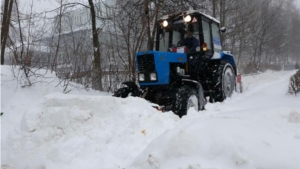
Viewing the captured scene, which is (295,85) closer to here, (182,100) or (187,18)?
(187,18)

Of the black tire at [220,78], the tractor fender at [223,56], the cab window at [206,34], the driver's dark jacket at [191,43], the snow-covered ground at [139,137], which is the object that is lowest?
the snow-covered ground at [139,137]

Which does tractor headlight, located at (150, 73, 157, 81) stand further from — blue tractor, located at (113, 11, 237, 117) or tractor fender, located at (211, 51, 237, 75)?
tractor fender, located at (211, 51, 237, 75)

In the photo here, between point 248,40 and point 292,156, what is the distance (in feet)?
79.3

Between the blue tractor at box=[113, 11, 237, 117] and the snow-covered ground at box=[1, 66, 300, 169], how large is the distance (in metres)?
0.55

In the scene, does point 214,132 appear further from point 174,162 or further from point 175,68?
point 175,68

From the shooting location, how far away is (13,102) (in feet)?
17.0

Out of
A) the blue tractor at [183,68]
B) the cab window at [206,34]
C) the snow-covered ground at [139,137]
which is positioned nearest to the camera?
the snow-covered ground at [139,137]

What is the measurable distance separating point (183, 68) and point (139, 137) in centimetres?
283

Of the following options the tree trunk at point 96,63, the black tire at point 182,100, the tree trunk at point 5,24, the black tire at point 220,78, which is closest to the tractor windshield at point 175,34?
the black tire at point 220,78

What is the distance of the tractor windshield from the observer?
20.7ft

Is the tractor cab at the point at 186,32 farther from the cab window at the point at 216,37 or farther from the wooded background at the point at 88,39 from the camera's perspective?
the wooded background at the point at 88,39

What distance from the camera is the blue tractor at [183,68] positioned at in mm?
5152

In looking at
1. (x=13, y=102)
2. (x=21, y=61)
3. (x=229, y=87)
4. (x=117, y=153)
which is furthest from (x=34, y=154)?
(x=229, y=87)

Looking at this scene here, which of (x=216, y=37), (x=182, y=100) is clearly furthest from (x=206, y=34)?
(x=182, y=100)
